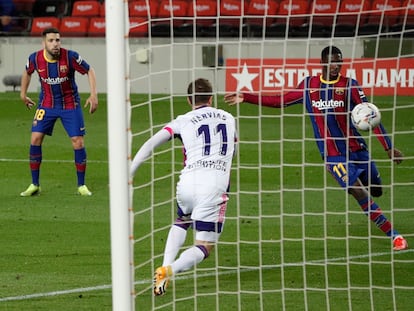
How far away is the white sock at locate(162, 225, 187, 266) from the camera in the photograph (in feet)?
27.8

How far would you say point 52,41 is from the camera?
42.7 ft

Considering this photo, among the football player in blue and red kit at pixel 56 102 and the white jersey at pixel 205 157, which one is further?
the football player in blue and red kit at pixel 56 102

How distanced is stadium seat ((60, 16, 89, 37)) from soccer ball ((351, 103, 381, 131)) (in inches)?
655

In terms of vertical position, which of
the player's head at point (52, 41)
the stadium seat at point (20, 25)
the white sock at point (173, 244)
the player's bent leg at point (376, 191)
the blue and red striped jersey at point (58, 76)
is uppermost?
the player's head at point (52, 41)

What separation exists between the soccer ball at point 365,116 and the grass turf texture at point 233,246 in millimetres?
642

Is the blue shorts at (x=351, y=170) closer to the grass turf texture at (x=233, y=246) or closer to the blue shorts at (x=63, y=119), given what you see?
the grass turf texture at (x=233, y=246)

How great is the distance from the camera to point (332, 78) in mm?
10352

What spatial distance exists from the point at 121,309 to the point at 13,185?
8.10 m

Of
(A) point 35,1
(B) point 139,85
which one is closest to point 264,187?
(B) point 139,85

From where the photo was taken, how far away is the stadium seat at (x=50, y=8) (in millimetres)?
27759

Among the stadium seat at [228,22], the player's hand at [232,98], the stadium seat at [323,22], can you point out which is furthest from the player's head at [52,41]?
the stadium seat at [323,22]

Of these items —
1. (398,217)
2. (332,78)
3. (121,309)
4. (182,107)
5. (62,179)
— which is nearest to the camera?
(121,309)

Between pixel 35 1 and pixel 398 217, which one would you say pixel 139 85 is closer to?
pixel 35 1

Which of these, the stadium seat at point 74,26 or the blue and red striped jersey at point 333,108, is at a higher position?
the blue and red striped jersey at point 333,108
